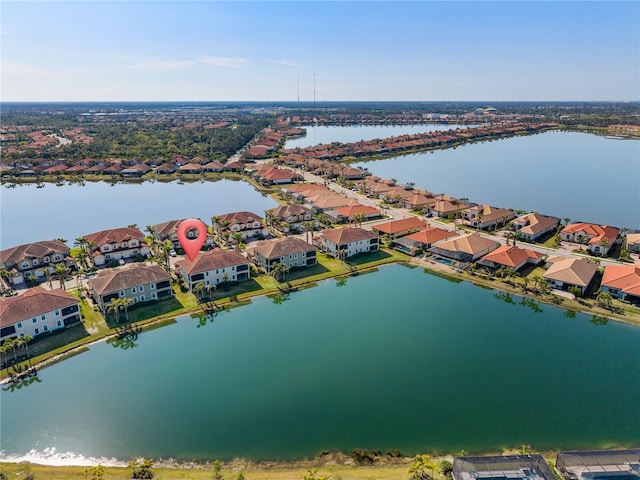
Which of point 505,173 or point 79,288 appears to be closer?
point 79,288

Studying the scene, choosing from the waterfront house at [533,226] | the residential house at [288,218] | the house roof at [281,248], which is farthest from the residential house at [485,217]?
the house roof at [281,248]

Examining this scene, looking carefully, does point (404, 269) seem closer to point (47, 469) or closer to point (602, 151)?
point (47, 469)

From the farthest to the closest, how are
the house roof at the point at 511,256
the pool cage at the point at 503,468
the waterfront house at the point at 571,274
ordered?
the house roof at the point at 511,256, the waterfront house at the point at 571,274, the pool cage at the point at 503,468

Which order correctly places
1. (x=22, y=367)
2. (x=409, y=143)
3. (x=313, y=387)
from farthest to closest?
1. (x=409, y=143)
2. (x=22, y=367)
3. (x=313, y=387)

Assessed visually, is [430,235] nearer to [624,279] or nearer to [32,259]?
[624,279]

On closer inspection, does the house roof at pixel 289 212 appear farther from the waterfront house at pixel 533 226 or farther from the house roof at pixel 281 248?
the waterfront house at pixel 533 226

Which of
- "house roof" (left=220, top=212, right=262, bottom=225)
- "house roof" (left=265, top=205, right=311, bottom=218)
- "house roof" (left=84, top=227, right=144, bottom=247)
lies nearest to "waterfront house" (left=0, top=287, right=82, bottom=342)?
"house roof" (left=84, top=227, right=144, bottom=247)

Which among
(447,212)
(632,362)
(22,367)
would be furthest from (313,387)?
(447,212)
